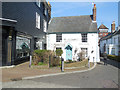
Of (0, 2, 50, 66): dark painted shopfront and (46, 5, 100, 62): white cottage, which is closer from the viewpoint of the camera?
(0, 2, 50, 66): dark painted shopfront

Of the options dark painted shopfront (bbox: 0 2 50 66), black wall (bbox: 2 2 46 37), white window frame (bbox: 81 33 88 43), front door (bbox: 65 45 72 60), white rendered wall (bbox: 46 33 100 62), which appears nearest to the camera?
dark painted shopfront (bbox: 0 2 50 66)

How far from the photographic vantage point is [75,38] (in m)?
18.0

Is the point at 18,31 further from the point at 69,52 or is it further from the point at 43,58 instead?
the point at 69,52

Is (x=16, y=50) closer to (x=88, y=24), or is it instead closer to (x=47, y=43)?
(x=47, y=43)

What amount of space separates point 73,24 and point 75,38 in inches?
129

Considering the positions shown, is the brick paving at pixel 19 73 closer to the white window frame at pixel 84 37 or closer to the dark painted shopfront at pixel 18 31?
the dark painted shopfront at pixel 18 31

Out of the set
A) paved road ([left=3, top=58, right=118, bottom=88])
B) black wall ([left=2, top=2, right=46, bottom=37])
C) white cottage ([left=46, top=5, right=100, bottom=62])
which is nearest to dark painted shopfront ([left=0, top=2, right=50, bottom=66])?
black wall ([left=2, top=2, right=46, bottom=37])

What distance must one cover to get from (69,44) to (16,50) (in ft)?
30.1

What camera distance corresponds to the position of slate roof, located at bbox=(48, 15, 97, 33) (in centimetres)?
1820

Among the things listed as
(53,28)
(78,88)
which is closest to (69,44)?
(53,28)

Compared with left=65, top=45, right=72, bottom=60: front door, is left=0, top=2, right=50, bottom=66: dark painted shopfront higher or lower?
Result: higher

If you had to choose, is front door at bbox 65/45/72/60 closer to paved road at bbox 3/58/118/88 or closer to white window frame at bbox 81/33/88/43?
white window frame at bbox 81/33/88/43

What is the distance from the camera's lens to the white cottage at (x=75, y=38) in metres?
17.3

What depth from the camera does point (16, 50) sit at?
11242 millimetres
